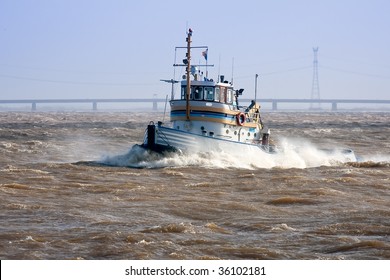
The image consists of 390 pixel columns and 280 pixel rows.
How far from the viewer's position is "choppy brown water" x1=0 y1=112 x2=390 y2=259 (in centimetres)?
1909

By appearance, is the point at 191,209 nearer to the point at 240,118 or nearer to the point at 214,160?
the point at 214,160

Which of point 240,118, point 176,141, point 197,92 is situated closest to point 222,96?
point 197,92

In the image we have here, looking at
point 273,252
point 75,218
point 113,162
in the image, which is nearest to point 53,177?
point 113,162

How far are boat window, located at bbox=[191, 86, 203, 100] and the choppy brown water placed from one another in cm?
328

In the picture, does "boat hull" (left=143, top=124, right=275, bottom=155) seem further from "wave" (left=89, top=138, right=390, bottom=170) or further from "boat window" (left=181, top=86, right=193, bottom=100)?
"boat window" (left=181, top=86, right=193, bottom=100)

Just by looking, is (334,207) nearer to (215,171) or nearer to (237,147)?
(215,171)

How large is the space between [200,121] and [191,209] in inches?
646

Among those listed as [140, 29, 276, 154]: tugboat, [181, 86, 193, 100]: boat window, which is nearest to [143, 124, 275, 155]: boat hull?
[140, 29, 276, 154]: tugboat

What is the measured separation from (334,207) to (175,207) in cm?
513

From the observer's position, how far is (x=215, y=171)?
125 ft

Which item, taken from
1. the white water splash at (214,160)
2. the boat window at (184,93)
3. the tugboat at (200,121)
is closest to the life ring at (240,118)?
the tugboat at (200,121)

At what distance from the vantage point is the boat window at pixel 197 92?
4141cm

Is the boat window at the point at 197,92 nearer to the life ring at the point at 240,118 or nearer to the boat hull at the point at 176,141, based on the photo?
the boat hull at the point at 176,141

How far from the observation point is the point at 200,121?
136ft
